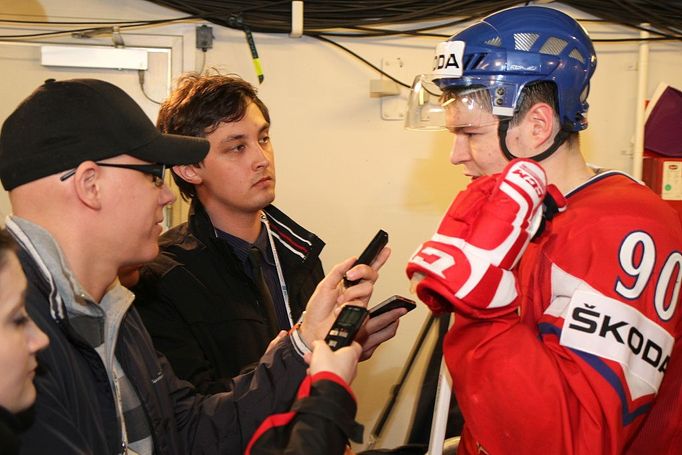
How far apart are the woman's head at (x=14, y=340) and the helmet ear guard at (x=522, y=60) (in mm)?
1071

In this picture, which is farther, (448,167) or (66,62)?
(448,167)

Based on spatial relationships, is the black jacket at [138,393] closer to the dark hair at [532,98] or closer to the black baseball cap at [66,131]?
the black baseball cap at [66,131]

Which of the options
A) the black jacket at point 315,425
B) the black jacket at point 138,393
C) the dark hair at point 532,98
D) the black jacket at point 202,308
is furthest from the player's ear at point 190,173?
the black jacket at point 315,425

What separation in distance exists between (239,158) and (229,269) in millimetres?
367

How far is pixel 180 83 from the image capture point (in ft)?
8.17

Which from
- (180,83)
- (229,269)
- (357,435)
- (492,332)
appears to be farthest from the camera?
(180,83)

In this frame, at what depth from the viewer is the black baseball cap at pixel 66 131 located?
1.40m

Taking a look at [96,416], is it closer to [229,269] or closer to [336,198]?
[229,269]

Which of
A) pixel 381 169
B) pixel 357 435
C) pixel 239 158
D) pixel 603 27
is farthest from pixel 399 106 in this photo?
pixel 357 435

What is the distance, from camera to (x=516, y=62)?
65.3 inches

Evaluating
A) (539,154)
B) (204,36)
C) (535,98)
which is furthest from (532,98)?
(204,36)

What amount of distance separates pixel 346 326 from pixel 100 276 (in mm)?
514

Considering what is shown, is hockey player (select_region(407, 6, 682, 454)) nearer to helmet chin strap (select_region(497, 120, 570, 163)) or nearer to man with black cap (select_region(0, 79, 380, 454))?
helmet chin strap (select_region(497, 120, 570, 163))

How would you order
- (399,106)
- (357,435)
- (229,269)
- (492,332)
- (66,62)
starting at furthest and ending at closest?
(399,106) < (66,62) < (229,269) < (492,332) < (357,435)
